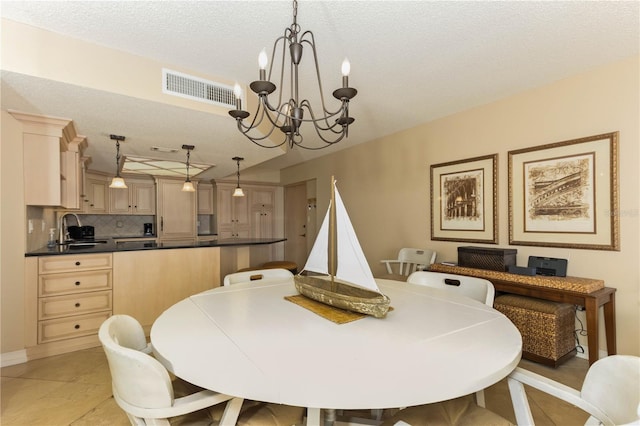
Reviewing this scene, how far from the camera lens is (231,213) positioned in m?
6.16

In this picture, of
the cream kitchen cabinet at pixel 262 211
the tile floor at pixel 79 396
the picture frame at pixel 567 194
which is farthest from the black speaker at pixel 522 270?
the cream kitchen cabinet at pixel 262 211

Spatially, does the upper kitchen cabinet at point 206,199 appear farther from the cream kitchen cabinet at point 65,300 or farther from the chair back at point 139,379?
the chair back at point 139,379

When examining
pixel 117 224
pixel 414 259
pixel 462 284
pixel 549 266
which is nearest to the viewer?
pixel 462 284

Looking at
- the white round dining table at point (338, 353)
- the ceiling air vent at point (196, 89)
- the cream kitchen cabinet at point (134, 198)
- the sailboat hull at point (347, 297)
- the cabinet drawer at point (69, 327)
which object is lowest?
the cabinet drawer at point (69, 327)

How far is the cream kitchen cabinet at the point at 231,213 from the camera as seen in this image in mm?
6047

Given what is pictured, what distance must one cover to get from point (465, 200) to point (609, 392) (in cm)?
257

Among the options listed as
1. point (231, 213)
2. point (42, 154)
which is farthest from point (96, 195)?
point (42, 154)

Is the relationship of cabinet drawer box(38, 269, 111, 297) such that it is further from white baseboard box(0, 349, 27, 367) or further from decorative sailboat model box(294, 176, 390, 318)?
decorative sailboat model box(294, 176, 390, 318)

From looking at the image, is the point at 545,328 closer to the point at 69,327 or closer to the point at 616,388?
the point at 616,388

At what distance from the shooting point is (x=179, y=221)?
18.4ft

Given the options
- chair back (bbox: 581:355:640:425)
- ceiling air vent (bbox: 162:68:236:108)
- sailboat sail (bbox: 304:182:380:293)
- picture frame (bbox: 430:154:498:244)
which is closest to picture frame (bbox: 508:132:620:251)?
picture frame (bbox: 430:154:498:244)

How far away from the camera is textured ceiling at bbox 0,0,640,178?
5.46ft

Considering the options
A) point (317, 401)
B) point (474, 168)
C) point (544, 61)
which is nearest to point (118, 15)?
point (317, 401)

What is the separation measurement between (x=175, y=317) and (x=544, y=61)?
2.96 metres
